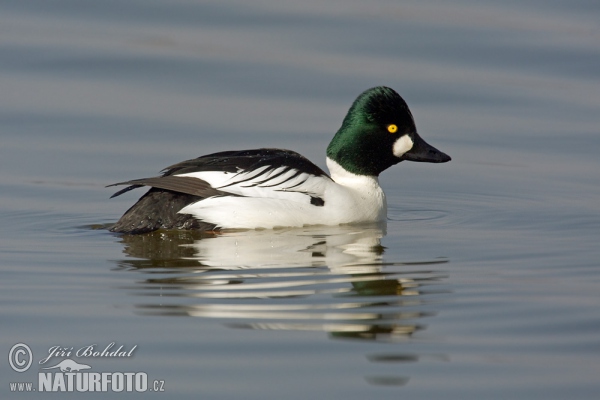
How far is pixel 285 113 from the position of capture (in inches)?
506

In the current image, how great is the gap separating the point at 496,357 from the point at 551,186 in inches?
202

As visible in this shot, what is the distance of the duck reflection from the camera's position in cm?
647

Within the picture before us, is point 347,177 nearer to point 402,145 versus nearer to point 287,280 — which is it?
point 402,145

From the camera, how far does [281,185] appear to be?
9.35 metres

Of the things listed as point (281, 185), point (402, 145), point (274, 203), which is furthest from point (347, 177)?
point (274, 203)

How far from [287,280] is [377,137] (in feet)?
9.79

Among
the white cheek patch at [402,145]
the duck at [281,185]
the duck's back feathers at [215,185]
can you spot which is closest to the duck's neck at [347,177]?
the duck at [281,185]

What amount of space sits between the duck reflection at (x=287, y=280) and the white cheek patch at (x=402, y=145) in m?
1.08

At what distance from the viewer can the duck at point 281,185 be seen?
909 centimetres

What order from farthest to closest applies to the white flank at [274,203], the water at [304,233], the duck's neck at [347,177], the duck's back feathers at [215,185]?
the duck's neck at [347,177], the white flank at [274,203], the duck's back feathers at [215,185], the water at [304,233]

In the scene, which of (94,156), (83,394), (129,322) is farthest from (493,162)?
(83,394)

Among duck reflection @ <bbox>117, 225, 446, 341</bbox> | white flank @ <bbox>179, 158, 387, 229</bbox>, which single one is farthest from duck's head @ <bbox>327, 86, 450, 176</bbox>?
duck reflection @ <bbox>117, 225, 446, 341</bbox>

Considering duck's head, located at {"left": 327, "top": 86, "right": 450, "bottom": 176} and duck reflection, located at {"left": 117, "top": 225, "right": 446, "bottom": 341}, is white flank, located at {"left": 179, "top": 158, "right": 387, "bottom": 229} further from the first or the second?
duck's head, located at {"left": 327, "top": 86, "right": 450, "bottom": 176}

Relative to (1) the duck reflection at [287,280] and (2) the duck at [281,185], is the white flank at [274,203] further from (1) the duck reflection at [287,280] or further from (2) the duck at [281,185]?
(1) the duck reflection at [287,280]
